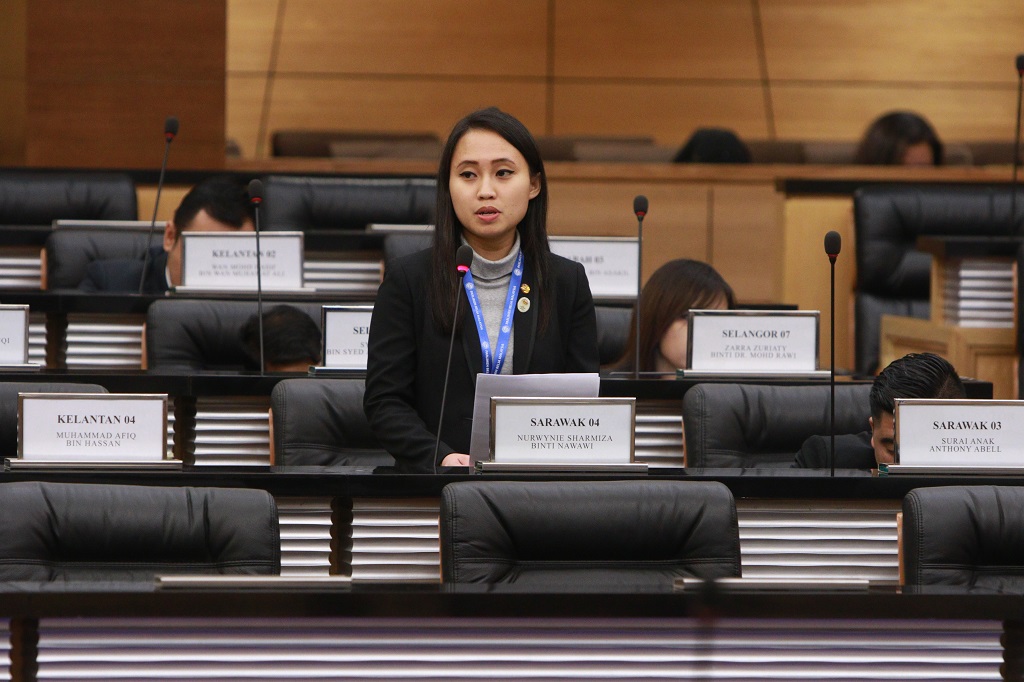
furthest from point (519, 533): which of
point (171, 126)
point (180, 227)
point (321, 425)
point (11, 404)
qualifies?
point (180, 227)

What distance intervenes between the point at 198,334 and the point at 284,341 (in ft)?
0.77

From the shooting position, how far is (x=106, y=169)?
5.77 metres

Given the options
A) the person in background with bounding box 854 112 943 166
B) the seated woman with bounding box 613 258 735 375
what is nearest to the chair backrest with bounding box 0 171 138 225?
the seated woman with bounding box 613 258 735 375

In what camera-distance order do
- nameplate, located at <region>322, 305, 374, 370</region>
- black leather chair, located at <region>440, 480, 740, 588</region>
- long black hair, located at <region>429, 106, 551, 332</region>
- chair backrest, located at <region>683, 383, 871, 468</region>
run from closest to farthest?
black leather chair, located at <region>440, 480, 740, 588</region>, long black hair, located at <region>429, 106, 551, 332</region>, chair backrest, located at <region>683, 383, 871, 468</region>, nameplate, located at <region>322, 305, 374, 370</region>

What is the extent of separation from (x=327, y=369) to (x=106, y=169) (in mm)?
2766

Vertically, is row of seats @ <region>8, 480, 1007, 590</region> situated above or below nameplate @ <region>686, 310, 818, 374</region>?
below

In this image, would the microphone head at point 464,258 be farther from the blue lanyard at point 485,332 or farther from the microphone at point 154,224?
the microphone at point 154,224

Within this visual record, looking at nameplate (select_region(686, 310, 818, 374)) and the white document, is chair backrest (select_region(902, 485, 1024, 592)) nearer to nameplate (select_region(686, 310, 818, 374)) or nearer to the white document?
the white document

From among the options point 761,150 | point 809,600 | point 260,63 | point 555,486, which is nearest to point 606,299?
point 555,486

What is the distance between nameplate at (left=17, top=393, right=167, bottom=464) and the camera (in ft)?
7.91

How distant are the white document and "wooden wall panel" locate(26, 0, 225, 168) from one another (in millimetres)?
4164

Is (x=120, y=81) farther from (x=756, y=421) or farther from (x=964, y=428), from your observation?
(x=964, y=428)

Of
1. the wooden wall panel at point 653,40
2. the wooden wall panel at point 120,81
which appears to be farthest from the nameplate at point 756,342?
the wooden wall panel at point 653,40

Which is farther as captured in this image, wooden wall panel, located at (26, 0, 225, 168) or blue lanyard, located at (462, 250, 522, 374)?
wooden wall panel, located at (26, 0, 225, 168)
